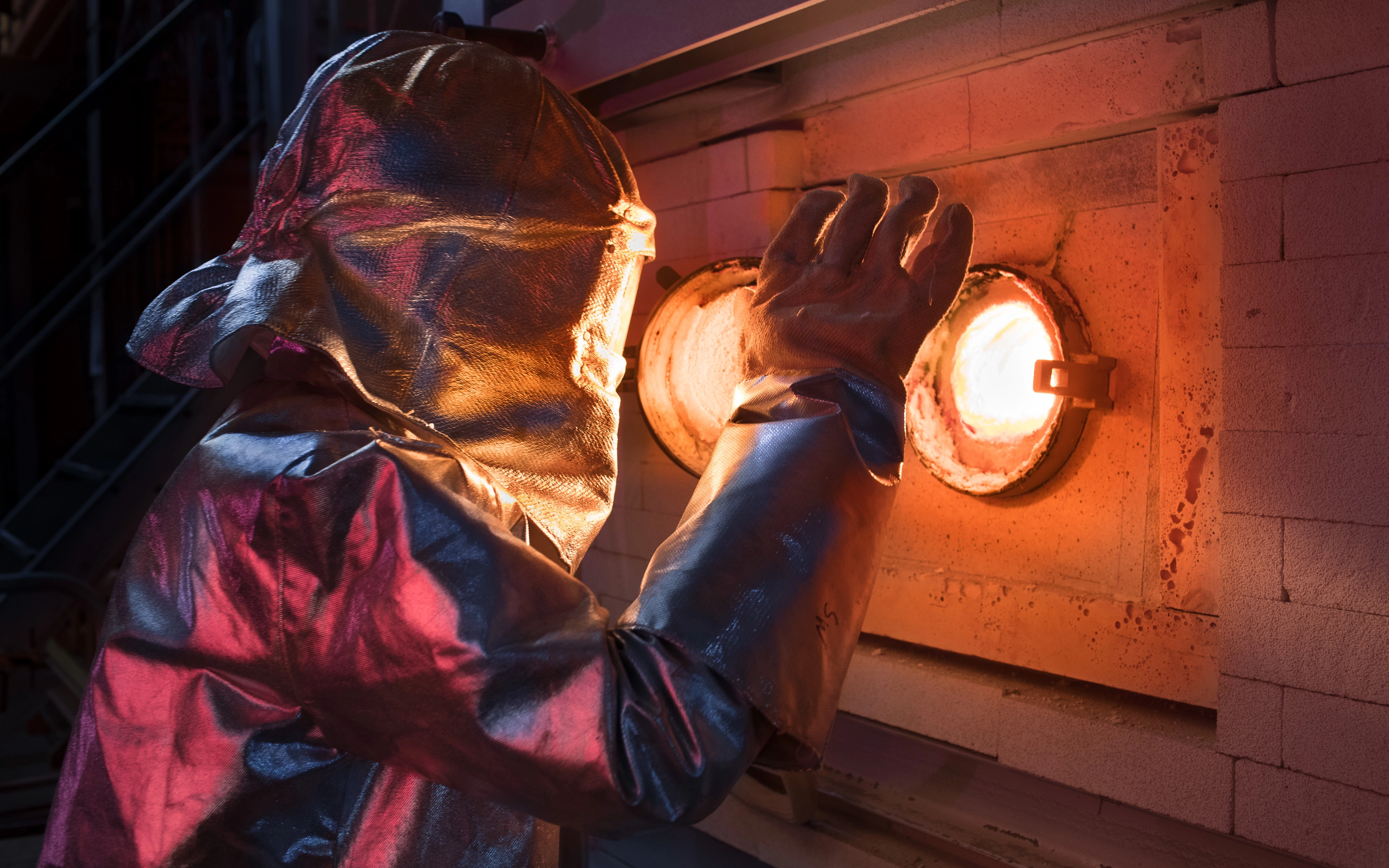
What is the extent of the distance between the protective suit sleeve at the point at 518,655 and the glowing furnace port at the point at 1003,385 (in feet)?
3.33

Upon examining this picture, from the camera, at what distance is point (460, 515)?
975 mm

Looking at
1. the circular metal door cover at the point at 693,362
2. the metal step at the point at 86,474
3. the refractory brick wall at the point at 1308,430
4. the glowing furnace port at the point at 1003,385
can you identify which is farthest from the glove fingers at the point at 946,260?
the metal step at the point at 86,474

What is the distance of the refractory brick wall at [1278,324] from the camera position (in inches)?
62.4

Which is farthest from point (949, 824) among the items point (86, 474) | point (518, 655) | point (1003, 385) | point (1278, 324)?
point (86, 474)

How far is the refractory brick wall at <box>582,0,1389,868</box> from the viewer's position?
1584 mm

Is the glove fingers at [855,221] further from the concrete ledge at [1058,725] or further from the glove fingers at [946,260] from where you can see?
the concrete ledge at [1058,725]

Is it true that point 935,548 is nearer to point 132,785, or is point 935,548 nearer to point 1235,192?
point 1235,192

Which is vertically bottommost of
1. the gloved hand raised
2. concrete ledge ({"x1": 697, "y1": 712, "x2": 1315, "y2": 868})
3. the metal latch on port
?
concrete ledge ({"x1": 697, "y1": 712, "x2": 1315, "y2": 868})

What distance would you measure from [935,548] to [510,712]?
5.26ft

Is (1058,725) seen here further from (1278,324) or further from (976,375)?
(1278,324)

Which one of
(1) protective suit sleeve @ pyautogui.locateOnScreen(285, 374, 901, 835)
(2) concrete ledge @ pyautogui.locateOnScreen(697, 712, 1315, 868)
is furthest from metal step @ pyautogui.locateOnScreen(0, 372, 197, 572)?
(1) protective suit sleeve @ pyautogui.locateOnScreen(285, 374, 901, 835)

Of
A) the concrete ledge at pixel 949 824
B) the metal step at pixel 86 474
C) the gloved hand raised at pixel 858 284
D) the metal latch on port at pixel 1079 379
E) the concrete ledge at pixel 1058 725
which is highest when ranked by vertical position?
the gloved hand raised at pixel 858 284

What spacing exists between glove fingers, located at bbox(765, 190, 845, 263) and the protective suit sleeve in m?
0.49

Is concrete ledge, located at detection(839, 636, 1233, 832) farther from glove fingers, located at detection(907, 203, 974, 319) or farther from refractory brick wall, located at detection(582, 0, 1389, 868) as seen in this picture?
glove fingers, located at detection(907, 203, 974, 319)
